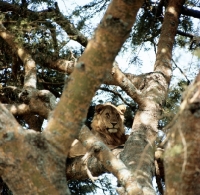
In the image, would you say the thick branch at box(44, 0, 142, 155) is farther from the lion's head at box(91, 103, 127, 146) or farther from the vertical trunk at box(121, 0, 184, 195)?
the lion's head at box(91, 103, 127, 146)

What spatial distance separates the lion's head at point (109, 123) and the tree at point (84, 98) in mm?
572

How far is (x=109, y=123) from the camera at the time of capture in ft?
24.7

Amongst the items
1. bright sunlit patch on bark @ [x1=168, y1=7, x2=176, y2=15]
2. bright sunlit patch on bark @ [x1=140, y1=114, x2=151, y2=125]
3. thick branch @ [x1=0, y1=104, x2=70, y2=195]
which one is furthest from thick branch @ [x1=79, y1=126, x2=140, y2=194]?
bright sunlit patch on bark @ [x1=168, y1=7, x2=176, y2=15]

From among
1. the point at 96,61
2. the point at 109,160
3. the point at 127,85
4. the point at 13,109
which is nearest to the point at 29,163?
the point at 96,61

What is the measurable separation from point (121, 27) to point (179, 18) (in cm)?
478

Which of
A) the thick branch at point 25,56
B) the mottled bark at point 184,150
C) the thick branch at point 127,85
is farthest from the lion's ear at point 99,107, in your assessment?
the mottled bark at point 184,150

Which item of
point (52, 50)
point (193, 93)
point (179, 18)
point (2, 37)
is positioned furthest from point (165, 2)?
point (193, 93)

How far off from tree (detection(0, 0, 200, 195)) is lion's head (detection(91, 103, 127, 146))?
22.5 inches

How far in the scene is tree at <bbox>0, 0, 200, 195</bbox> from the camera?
2856 millimetres

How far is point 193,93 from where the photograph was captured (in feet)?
8.75

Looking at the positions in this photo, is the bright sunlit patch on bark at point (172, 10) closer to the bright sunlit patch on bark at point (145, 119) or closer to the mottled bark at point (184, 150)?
the bright sunlit patch on bark at point (145, 119)

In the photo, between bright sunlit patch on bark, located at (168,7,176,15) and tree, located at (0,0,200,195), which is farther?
bright sunlit patch on bark, located at (168,7,176,15)

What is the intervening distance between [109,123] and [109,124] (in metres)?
0.02

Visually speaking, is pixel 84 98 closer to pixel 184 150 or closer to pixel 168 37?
pixel 184 150
